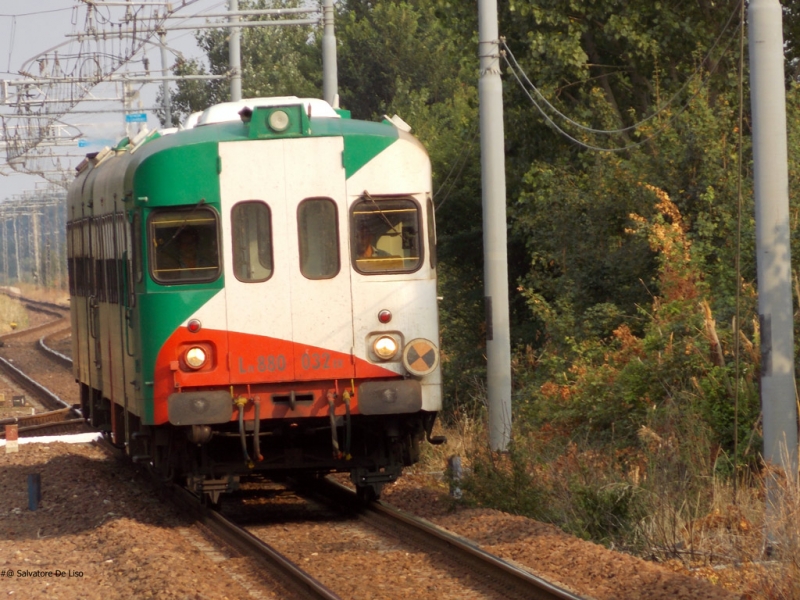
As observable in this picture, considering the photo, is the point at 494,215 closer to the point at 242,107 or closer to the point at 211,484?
the point at 242,107

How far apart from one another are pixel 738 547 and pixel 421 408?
2.66 metres

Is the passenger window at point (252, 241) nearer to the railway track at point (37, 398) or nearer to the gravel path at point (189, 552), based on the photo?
the gravel path at point (189, 552)

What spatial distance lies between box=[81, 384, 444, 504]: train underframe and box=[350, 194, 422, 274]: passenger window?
1.22m

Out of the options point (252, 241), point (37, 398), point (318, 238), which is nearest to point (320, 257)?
point (318, 238)

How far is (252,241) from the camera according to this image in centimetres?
1003

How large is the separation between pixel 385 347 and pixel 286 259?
1044mm

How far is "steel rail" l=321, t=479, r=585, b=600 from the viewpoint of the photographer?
7.59 metres

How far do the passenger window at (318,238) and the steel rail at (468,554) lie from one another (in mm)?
2063

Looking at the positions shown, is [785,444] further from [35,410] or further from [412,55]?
[412,55]

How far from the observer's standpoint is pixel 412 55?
136 feet

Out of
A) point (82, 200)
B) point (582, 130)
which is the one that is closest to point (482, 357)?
point (582, 130)

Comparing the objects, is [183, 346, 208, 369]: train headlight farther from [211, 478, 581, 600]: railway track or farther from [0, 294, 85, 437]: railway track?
[0, 294, 85, 437]: railway track

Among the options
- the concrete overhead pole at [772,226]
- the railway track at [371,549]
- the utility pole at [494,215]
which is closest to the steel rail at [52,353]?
the utility pole at [494,215]

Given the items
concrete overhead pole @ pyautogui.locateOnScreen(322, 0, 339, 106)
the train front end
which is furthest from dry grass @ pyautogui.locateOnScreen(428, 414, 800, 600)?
concrete overhead pole @ pyautogui.locateOnScreen(322, 0, 339, 106)
